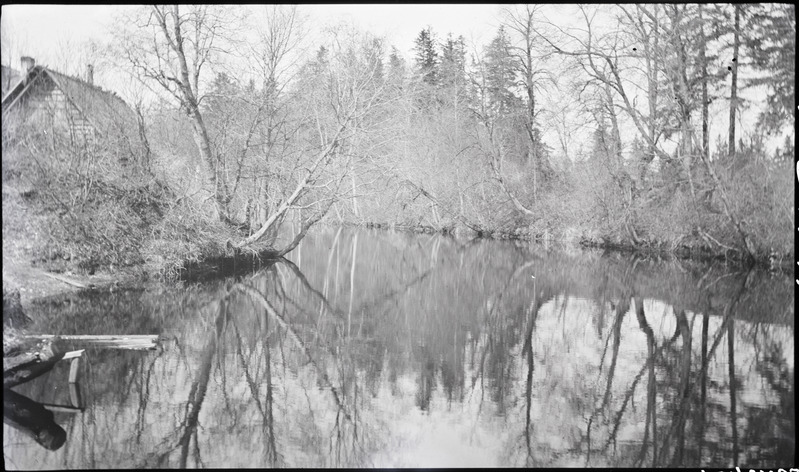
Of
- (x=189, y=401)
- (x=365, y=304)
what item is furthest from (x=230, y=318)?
(x=189, y=401)

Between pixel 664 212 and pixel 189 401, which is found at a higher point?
pixel 664 212

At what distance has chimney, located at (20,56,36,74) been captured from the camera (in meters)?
11.0

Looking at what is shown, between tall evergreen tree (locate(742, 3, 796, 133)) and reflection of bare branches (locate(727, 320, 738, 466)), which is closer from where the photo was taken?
reflection of bare branches (locate(727, 320, 738, 466))

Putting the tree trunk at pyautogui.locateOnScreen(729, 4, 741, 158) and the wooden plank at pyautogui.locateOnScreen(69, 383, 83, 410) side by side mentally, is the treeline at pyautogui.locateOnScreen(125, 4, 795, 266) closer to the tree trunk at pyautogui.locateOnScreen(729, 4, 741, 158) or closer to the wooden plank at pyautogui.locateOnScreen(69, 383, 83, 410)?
the tree trunk at pyautogui.locateOnScreen(729, 4, 741, 158)

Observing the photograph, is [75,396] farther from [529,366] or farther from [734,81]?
[734,81]

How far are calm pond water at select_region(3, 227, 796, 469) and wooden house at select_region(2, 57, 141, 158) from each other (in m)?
3.50

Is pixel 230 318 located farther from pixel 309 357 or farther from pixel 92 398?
pixel 92 398

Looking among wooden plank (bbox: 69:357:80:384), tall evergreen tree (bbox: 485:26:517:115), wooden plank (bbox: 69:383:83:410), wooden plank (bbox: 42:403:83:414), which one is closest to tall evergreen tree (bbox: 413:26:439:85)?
tall evergreen tree (bbox: 485:26:517:115)

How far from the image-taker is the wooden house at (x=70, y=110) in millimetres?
10875

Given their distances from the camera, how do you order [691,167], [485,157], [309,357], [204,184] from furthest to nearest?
[485,157], [691,167], [204,184], [309,357]

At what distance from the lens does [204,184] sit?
17.9 metres

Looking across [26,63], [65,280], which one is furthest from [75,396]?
[26,63]

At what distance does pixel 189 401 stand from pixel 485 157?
25.9m

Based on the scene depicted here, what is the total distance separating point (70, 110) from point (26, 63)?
2422 millimetres
